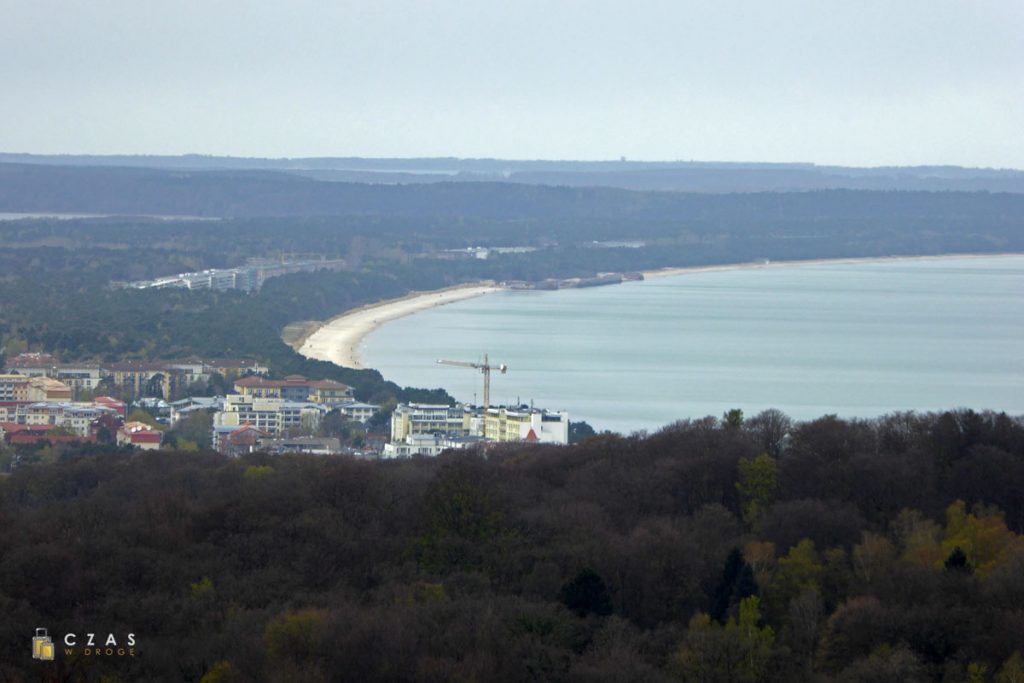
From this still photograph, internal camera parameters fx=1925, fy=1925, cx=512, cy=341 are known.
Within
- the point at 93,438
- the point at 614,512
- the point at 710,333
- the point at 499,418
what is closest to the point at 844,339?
the point at 710,333

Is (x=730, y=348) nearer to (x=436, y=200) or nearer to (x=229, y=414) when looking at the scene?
(x=229, y=414)

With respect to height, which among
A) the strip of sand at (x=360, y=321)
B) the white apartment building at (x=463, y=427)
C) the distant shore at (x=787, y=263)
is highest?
the distant shore at (x=787, y=263)

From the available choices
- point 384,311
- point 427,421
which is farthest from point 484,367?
point 384,311

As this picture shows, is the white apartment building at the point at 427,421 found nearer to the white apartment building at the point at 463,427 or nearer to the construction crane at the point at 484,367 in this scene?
the white apartment building at the point at 463,427

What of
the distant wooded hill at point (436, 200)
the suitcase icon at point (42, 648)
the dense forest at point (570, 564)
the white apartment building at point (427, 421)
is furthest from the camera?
the distant wooded hill at point (436, 200)

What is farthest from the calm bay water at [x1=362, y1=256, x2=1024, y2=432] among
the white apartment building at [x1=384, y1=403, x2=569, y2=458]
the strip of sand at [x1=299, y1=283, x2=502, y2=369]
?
the white apartment building at [x1=384, y1=403, x2=569, y2=458]

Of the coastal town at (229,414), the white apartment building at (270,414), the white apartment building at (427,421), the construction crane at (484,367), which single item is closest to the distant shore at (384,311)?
the construction crane at (484,367)
